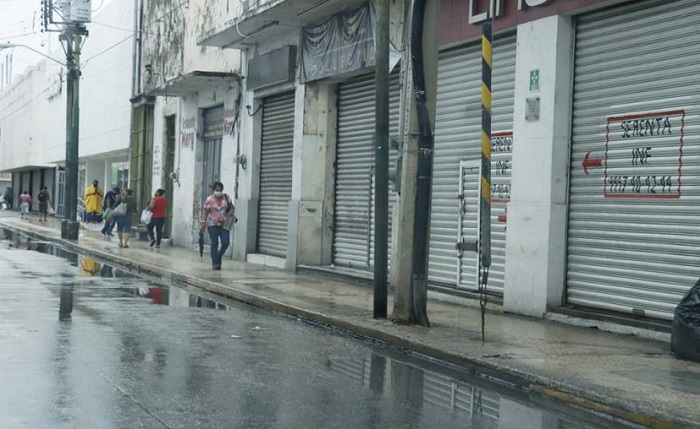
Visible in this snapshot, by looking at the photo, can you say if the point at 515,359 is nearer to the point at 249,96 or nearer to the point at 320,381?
the point at 320,381

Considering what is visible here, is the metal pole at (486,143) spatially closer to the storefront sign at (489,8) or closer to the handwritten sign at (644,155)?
the handwritten sign at (644,155)

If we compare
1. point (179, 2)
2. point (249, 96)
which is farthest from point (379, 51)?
point (179, 2)

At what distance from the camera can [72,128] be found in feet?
106

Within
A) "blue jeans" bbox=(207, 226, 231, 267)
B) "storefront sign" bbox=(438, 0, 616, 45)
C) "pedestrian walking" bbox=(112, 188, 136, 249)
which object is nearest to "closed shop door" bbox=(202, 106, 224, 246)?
"pedestrian walking" bbox=(112, 188, 136, 249)

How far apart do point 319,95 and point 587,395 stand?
44.7 feet

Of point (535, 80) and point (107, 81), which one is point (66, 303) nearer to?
point (535, 80)

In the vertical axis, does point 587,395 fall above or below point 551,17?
below

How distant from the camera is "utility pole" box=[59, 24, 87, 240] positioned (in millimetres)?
32500

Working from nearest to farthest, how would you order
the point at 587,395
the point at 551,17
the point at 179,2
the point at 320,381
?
1. the point at 587,395
2. the point at 320,381
3. the point at 551,17
4. the point at 179,2

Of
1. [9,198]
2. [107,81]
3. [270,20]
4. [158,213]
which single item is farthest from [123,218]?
[9,198]

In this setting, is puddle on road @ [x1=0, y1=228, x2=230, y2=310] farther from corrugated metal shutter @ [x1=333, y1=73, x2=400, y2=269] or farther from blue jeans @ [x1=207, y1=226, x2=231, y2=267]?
corrugated metal shutter @ [x1=333, y1=73, x2=400, y2=269]

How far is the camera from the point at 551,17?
522 inches

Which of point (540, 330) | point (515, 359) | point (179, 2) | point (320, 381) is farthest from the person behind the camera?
point (179, 2)

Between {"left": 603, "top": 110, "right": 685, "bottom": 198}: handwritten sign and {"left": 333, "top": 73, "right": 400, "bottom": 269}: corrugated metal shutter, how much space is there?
6453 mm
